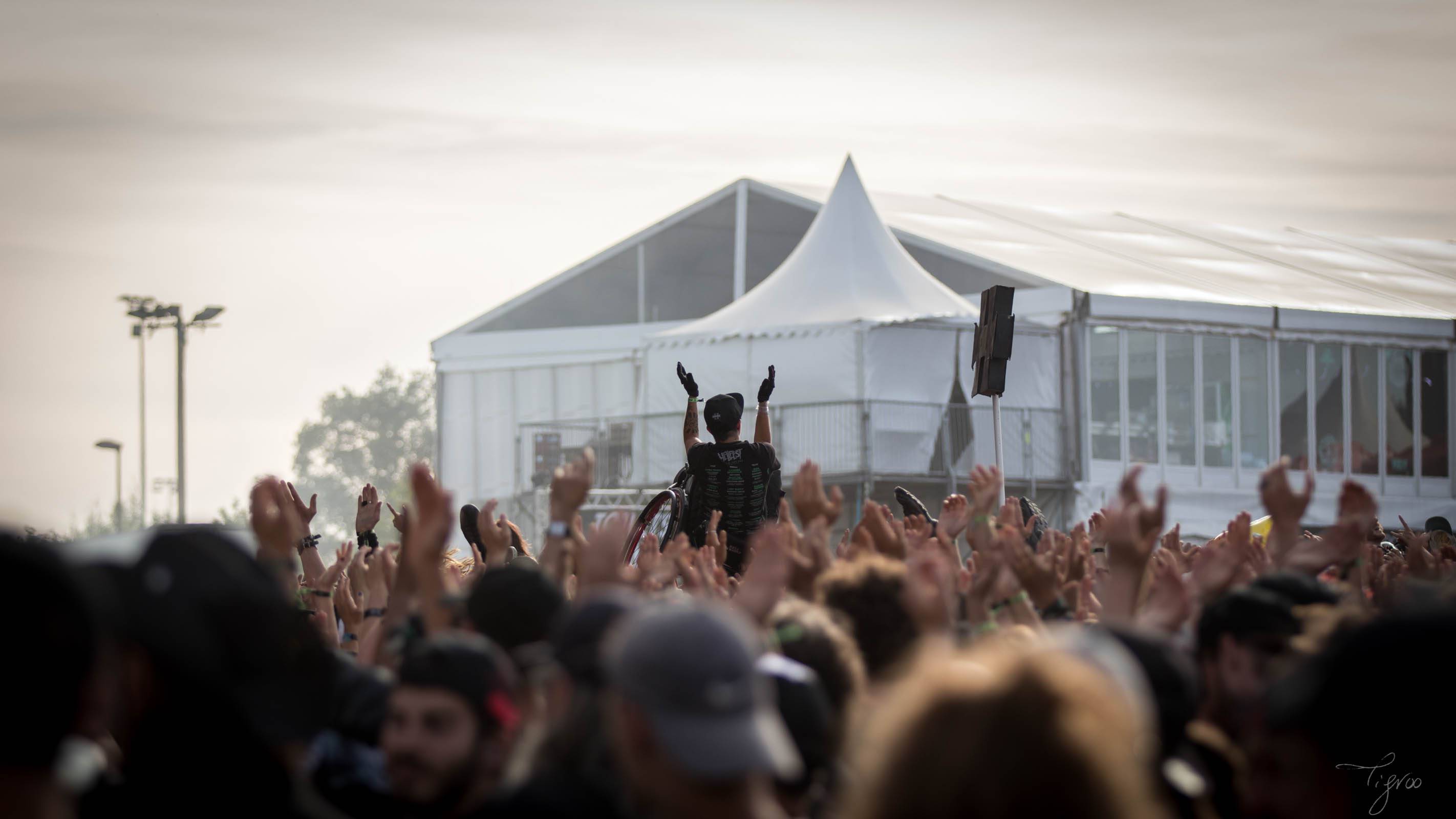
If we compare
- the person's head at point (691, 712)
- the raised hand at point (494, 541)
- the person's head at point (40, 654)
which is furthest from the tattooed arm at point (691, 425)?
the person's head at point (40, 654)

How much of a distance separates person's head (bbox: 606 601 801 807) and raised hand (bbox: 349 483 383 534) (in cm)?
537

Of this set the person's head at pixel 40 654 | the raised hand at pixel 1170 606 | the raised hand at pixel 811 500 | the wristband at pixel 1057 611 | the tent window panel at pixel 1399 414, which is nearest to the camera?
the person's head at pixel 40 654

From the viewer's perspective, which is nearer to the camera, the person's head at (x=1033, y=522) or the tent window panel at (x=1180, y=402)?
the person's head at (x=1033, y=522)

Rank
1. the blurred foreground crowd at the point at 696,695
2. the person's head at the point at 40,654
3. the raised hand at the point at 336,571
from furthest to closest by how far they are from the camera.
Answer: the raised hand at the point at 336,571 → the person's head at the point at 40,654 → the blurred foreground crowd at the point at 696,695

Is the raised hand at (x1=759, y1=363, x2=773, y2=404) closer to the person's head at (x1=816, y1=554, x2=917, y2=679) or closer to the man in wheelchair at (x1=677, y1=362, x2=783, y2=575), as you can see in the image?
the man in wheelchair at (x1=677, y1=362, x2=783, y2=575)

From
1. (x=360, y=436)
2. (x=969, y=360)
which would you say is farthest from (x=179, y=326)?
(x=360, y=436)

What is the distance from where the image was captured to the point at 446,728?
10.2ft

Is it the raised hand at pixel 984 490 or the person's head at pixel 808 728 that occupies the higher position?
the raised hand at pixel 984 490

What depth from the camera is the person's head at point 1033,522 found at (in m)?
8.97

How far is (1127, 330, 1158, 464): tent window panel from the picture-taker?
23219 millimetres

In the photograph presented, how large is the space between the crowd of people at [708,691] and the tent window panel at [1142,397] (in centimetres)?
1863

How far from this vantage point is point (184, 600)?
2.62m

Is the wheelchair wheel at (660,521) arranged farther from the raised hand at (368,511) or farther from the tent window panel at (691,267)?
the tent window panel at (691,267)

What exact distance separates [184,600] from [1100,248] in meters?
25.6
